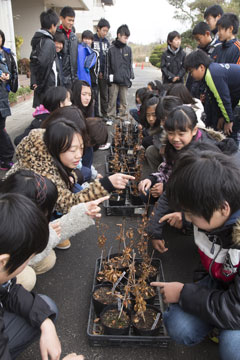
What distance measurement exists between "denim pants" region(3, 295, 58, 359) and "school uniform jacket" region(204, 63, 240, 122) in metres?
3.19

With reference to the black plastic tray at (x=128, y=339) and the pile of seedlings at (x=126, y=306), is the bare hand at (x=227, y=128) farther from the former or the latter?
the black plastic tray at (x=128, y=339)

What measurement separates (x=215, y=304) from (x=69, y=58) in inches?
194

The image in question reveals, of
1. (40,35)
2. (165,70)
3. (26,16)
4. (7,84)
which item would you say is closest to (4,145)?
(7,84)

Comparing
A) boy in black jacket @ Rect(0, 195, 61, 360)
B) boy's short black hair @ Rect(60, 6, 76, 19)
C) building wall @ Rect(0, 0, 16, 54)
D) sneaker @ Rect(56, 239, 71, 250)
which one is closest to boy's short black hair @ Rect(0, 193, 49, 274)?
boy in black jacket @ Rect(0, 195, 61, 360)

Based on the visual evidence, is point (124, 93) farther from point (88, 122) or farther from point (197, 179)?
point (197, 179)

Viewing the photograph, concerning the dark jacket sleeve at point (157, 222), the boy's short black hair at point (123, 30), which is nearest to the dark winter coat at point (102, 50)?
the boy's short black hair at point (123, 30)

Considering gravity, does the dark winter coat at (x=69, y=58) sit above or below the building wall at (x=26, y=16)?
below

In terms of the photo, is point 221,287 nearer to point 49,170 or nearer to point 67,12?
point 49,170

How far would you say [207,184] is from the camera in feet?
4.13

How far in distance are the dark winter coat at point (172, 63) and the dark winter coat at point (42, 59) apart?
2.98 m

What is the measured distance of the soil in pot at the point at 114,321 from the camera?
5.39 ft

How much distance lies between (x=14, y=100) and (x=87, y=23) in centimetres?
1620

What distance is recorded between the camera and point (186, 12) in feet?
59.8

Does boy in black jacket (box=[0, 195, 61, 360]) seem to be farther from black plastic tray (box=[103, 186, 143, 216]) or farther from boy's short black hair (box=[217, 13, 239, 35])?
boy's short black hair (box=[217, 13, 239, 35])
